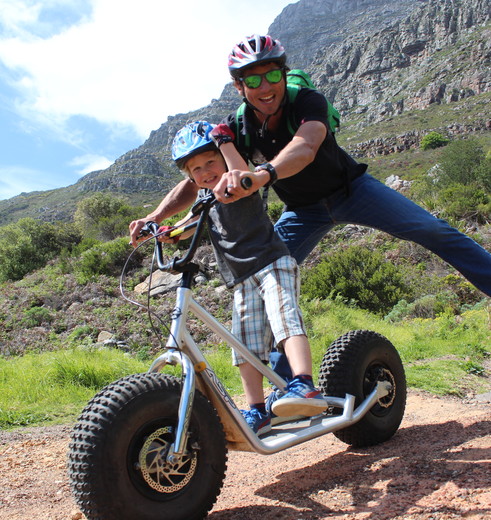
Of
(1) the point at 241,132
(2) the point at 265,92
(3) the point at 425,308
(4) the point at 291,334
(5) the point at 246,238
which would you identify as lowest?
(3) the point at 425,308

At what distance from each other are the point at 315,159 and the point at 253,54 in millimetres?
757

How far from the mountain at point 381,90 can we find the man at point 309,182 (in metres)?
63.0

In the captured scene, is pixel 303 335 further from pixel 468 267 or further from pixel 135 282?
pixel 135 282

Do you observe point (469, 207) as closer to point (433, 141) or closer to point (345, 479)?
point (345, 479)

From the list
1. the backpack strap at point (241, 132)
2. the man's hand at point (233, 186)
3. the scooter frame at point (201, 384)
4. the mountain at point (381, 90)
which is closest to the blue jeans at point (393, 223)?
the scooter frame at point (201, 384)

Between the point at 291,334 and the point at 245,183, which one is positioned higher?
the point at 245,183

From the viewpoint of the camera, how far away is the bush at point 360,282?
1316 centimetres

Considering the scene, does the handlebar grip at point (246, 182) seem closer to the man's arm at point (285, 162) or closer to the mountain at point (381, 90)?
the man's arm at point (285, 162)

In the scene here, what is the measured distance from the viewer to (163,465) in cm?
197

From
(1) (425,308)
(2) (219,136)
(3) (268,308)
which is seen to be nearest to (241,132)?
(2) (219,136)

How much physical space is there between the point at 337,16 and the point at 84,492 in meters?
214

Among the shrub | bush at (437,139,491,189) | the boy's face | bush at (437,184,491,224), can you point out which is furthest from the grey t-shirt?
bush at (437,139,491,189)

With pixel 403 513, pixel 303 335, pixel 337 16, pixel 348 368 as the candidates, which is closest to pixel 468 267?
pixel 348 368

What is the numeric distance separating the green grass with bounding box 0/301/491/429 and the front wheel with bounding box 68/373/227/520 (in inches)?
118
